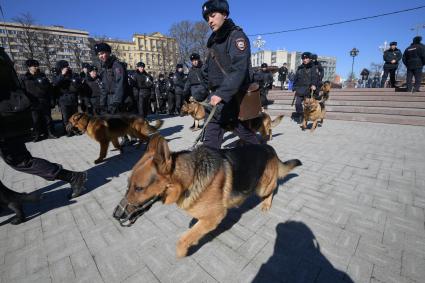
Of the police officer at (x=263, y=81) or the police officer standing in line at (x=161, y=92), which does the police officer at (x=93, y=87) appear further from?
the police officer at (x=263, y=81)

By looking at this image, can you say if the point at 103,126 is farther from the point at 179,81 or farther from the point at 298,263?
the point at 179,81

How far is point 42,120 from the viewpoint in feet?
28.0

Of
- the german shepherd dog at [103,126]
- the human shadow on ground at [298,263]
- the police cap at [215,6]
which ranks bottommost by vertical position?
the human shadow on ground at [298,263]

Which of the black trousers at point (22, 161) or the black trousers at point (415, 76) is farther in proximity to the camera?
the black trousers at point (415, 76)

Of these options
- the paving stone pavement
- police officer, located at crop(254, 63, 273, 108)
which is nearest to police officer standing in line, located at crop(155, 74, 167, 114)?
police officer, located at crop(254, 63, 273, 108)

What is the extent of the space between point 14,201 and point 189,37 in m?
51.2

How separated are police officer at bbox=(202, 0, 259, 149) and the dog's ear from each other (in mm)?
1136

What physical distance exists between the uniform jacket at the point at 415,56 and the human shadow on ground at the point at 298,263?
11.4m

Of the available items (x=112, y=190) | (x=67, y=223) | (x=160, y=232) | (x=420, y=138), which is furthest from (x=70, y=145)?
(x=420, y=138)

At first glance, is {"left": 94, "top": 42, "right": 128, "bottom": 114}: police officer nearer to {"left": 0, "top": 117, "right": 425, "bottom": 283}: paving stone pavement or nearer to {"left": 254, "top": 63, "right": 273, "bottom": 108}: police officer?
{"left": 0, "top": 117, "right": 425, "bottom": 283}: paving stone pavement

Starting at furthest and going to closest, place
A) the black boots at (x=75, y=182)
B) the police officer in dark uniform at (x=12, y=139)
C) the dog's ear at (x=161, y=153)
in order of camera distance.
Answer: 1. the black boots at (x=75, y=182)
2. the police officer in dark uniform at (x=12, y=139)
3. the dog's ear at (x=161, y=153)

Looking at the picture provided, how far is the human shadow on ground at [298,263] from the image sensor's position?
77.9 inches

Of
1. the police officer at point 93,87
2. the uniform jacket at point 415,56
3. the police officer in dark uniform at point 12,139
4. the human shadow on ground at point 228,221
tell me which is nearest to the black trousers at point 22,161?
the police officer in dark uniform at point 12,139

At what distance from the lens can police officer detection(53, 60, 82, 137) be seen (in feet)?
27.7
